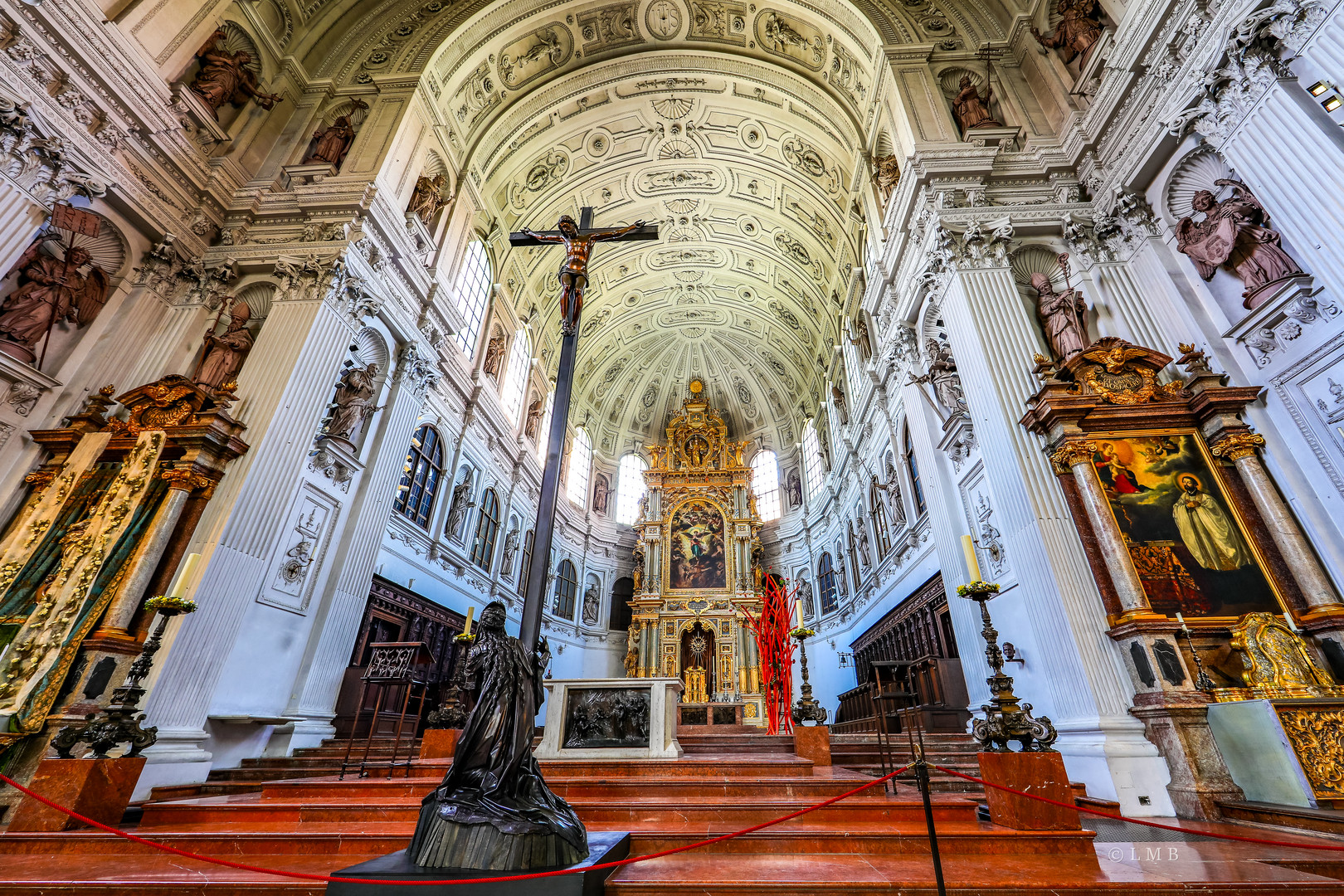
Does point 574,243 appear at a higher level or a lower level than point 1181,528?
higher

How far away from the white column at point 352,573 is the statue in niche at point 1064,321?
36.8 ft

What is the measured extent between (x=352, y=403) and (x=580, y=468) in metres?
14.0

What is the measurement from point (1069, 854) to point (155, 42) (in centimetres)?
1512

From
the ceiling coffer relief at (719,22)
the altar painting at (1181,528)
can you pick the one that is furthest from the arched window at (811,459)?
the altar painting at (1181,528)

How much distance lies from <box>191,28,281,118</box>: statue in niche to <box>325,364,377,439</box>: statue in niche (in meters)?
5.36

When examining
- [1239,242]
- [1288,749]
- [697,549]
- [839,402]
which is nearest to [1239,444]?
[1239,242]

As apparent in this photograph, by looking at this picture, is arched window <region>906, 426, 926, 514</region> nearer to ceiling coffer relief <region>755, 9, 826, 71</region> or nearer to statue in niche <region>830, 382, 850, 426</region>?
statue in niche <region>830, 382, 850, 426</region>

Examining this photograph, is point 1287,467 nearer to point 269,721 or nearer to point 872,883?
point 872,883

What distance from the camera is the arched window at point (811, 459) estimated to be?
22375mm

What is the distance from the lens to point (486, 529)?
52.3 ft

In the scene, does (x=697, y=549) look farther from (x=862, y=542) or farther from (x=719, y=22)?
(x=719, y=22)

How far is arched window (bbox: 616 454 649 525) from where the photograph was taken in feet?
82.7

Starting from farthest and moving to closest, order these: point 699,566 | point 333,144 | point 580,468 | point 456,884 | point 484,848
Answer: point 580,468 < point 699,566 < point 333,144 < point 484,848 < point 456,884

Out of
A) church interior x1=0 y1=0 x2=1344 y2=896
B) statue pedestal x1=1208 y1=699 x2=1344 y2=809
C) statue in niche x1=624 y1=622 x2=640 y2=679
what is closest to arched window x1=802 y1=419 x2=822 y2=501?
church interior x1=0 y1=0 x2=1344 y2=896
